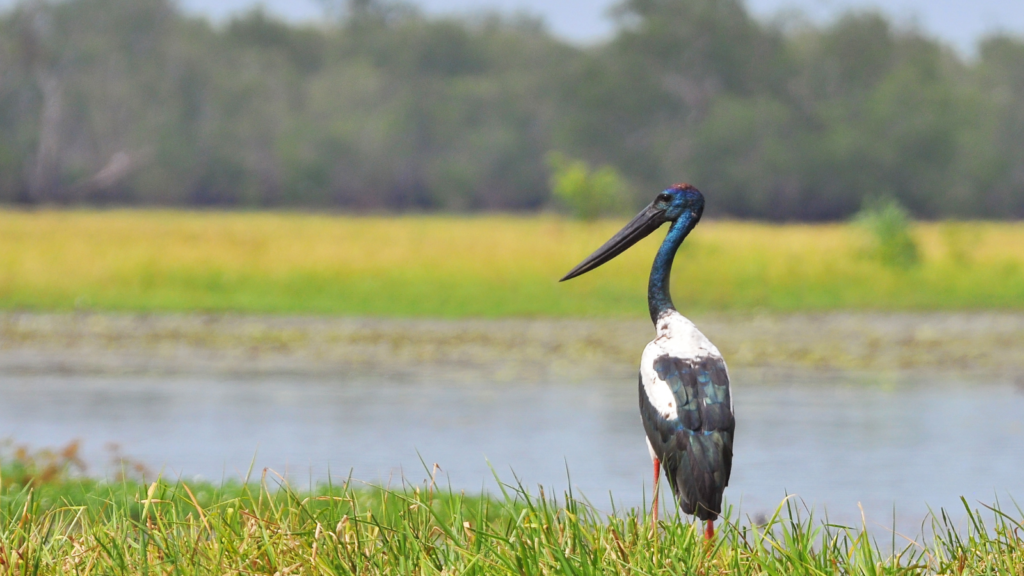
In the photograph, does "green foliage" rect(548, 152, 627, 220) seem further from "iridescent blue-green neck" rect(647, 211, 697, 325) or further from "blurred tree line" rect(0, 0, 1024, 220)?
"iridescent blue-green neck" rect(647, 211, 697, 325)

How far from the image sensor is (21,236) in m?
31.8

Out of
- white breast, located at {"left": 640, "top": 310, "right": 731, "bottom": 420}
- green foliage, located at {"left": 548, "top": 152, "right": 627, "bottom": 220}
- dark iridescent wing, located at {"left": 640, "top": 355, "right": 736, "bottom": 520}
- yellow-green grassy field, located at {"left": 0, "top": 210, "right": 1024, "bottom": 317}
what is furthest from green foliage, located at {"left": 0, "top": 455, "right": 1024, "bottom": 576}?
green foliage, located at {"left": 548, "top": 152, "right": 627, "bottom": 220}

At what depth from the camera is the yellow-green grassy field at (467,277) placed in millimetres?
23188

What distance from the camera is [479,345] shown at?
18875mm

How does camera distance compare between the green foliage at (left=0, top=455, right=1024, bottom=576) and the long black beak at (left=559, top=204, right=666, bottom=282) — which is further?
the long black beak at (left=559, top=204, right=666, bottom=282)

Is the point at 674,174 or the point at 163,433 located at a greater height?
the point at 674,174

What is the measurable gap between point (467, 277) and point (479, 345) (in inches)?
272

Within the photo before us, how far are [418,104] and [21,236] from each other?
3883 centimetres

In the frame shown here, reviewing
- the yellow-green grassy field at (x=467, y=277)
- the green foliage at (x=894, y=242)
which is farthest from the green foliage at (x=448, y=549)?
the green foliage at (x=894, y=242)

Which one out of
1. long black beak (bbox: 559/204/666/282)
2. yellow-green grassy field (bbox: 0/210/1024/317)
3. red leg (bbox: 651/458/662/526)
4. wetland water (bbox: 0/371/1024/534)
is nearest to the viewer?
red leg (bbox: 651/458/662/526)

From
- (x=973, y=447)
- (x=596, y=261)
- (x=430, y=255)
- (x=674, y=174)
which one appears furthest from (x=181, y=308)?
(x=674, y=174)

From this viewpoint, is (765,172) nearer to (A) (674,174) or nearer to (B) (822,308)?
(A) (674,174)

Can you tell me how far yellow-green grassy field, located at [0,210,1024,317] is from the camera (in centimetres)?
2319

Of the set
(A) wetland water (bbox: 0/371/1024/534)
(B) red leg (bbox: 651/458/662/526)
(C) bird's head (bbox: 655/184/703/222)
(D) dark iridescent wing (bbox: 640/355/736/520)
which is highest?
(C) bird's head (bbox: 655/184/703/222)
